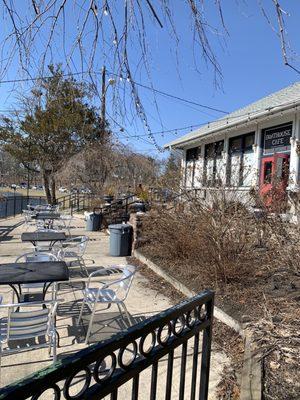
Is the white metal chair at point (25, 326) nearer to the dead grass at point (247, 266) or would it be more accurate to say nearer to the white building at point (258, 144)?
the dead grass at point (247, 266)

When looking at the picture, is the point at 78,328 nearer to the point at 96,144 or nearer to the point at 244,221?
→ the point at 244,221

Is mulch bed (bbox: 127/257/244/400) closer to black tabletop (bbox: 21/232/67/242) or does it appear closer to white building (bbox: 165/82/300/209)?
black tabletop (bbox: 21/232/67/242)

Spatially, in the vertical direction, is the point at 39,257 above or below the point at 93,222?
above

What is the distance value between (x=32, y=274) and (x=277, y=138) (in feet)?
32.0

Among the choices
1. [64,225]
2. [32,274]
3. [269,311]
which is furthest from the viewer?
[64,225]

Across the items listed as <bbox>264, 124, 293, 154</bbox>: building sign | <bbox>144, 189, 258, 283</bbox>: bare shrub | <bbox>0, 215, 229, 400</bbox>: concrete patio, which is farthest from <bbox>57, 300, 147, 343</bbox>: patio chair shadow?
<bbox>264, 124, 293, 154</bbox>: building sign

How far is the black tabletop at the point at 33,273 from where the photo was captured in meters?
4.20

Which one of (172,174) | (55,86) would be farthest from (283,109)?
(55,86)

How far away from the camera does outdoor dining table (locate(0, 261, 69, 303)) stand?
4.18m

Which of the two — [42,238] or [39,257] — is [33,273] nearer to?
[39,257]

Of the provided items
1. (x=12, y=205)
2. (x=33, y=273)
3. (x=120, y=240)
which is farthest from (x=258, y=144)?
(x=12, y=205)

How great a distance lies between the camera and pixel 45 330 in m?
3.50

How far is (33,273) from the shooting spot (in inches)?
176

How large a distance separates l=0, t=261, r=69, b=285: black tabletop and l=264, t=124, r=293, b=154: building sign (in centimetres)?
883
